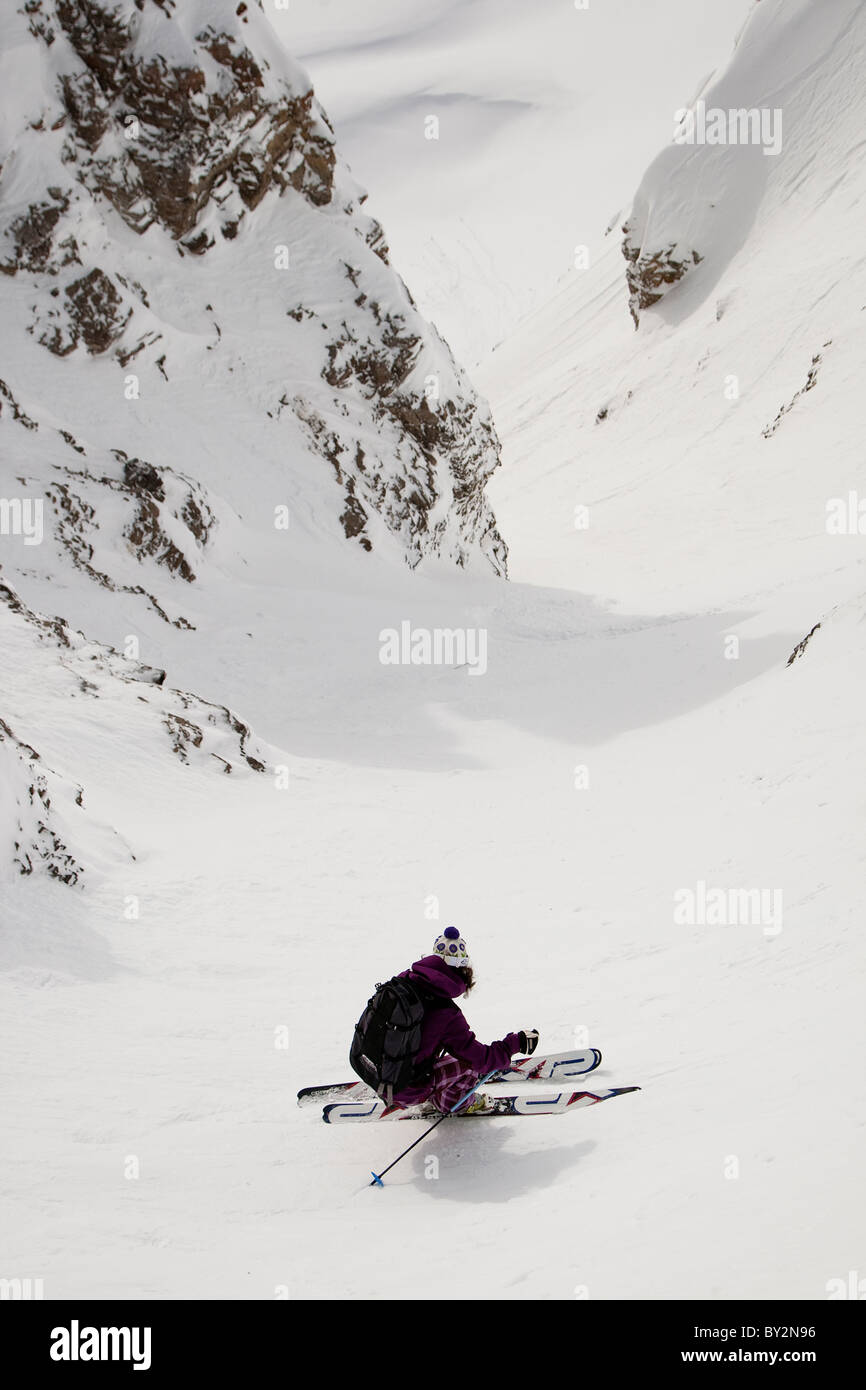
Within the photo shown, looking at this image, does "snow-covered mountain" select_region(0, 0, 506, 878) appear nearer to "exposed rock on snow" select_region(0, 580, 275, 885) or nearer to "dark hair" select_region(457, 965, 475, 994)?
"exposed rock on snow" select_region(0, 580, 275, 885)

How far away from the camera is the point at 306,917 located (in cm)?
1050

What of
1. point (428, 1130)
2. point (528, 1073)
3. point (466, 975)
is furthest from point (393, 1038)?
point (528, 1073)

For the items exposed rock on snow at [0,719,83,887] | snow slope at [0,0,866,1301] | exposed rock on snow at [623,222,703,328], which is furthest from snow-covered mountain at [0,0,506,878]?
exposed rock on snow at [623,222,703,328]

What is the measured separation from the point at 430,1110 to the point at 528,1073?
621 millimetres

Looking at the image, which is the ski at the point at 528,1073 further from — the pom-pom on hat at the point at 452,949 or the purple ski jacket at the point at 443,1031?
the pom-pom on hat at the point at 452,949

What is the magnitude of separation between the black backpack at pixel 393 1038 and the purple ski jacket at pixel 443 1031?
0.24 ft

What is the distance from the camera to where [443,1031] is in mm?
5805

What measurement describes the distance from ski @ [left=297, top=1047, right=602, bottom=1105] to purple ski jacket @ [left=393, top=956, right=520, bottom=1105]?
27cm

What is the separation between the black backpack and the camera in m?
5.66

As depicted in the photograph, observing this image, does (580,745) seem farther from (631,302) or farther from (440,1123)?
(631,302)

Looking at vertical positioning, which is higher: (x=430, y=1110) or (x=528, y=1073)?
(x=528, y=1073)

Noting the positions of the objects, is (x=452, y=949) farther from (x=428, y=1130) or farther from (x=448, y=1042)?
(x=428, y=1130)

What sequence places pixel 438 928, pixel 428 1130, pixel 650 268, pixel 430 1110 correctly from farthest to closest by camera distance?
pixel 650 268, pixel 438 928, pixel 430 1110, pixel 428 1130
